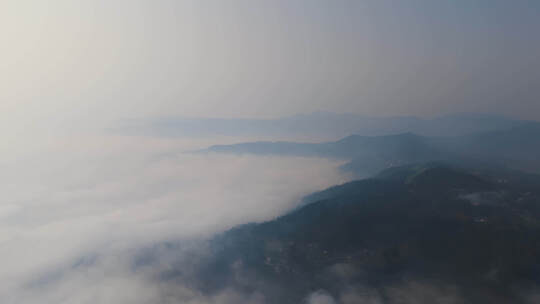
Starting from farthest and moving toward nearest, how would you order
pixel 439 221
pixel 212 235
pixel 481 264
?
pixel 212 235, pixel 439 221, pixel 481 264

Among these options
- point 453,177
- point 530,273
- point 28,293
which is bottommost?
point 28,293

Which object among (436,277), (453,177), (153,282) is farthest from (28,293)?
(453,177)

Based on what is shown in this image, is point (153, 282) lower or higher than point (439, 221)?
lower

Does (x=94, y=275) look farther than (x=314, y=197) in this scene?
No

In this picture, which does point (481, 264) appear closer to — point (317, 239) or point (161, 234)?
point (317, 239)

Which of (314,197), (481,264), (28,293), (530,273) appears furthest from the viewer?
(314,197)

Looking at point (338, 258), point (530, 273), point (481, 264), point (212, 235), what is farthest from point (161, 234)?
point (530, 273)
